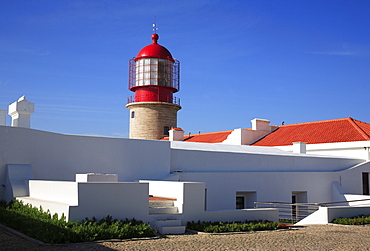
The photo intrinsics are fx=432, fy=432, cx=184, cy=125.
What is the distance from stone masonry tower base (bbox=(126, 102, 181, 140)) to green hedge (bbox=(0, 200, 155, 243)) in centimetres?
2067

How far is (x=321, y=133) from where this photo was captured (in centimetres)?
3031

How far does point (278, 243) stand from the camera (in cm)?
1119

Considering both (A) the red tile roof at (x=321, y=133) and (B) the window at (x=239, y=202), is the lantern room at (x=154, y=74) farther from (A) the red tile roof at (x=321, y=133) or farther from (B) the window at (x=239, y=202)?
(B) the window at (x=239, y=202)

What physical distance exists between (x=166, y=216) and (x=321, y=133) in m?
20.3

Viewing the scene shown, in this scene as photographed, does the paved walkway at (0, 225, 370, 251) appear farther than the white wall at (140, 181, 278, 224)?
No

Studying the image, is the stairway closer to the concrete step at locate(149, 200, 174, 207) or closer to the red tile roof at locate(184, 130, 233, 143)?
the concrete step at locate(149, 200, 174, 207)

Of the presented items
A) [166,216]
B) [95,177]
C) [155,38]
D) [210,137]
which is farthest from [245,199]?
[155,38]

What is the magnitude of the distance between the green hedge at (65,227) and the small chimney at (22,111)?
5526 millimetres

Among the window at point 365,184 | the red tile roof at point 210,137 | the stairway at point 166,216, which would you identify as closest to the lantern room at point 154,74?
the red tile roof at point 210,137

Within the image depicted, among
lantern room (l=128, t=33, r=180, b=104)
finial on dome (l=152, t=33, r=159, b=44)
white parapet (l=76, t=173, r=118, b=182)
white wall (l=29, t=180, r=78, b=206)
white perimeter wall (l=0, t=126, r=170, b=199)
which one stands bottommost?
white wall (l=29, t=180, r=78, b=206)

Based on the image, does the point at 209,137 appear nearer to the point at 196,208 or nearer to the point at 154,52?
the point at 154,52

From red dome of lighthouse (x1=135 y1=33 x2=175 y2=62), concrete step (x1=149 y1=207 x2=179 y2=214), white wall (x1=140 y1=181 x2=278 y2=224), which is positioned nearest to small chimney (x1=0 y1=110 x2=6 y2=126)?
white wall (x1=140 y1=181 x2=278 y2=224)

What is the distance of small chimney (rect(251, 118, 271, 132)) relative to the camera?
34666 mm

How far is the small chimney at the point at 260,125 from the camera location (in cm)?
3467
